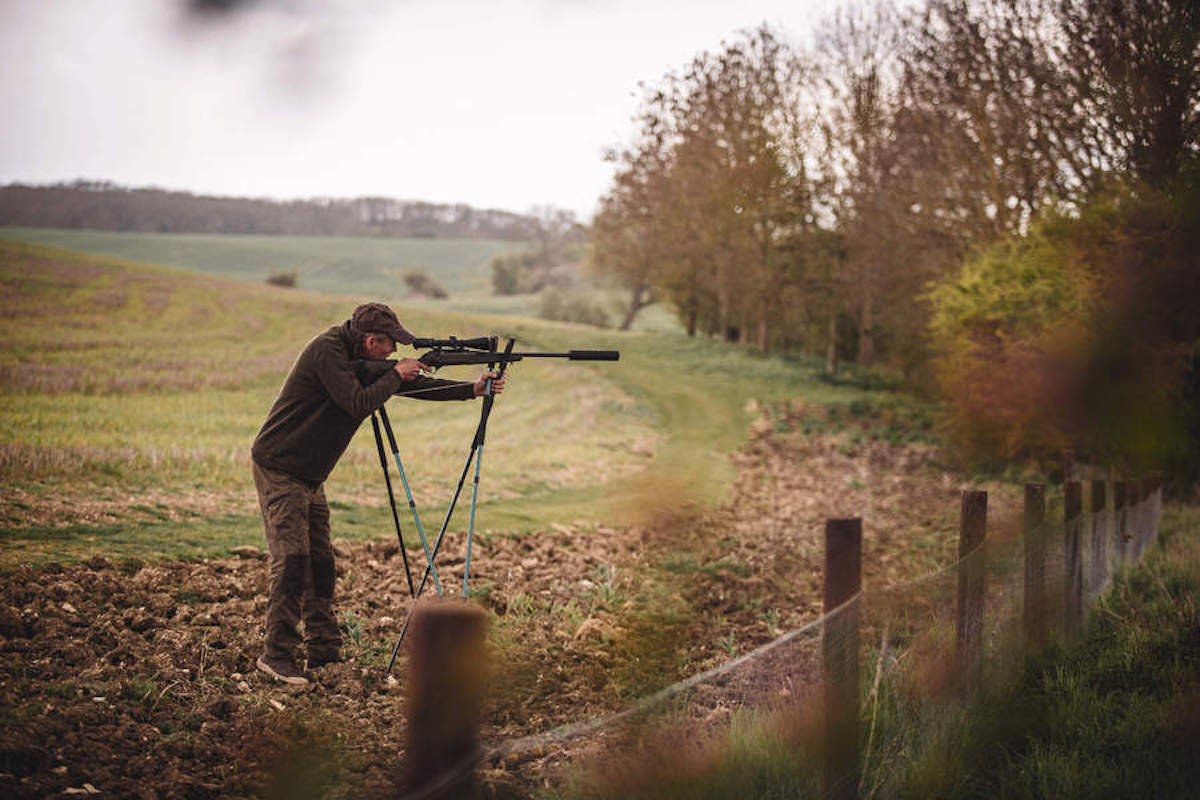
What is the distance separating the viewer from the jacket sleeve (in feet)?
18.5

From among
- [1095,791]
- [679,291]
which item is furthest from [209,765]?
[679,291]

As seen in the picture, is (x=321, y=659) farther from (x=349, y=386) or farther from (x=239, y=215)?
(x=239, y=215)

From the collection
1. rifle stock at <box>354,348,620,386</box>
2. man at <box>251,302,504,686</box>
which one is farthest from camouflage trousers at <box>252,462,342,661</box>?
rifle stock at <box>354,348,620,386</box>

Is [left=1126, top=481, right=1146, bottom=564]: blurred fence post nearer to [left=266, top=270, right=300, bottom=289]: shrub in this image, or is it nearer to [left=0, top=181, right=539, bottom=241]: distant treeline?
[left=0, top=181, right=539, bottom=241]: distant treeline

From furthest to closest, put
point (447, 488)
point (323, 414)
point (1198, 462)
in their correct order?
point (1198, 462), point (447, 488), point (323, 414)

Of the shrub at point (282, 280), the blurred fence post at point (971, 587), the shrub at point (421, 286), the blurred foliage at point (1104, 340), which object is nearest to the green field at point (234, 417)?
the blurred foliage at point (1104, 340)

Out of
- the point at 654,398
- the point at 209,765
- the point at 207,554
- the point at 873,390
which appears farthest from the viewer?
the point at 873,390

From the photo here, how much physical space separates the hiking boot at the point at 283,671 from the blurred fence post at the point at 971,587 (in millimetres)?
4401

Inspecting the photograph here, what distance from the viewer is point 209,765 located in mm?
4730

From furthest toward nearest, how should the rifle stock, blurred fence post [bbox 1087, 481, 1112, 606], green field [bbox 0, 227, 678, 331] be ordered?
green field [bbox 0, 227, 678, 331] → blurred fence post [bbox 1087, 481, 1112, 606] → the rifle stock

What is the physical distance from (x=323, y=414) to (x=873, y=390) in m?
28.5

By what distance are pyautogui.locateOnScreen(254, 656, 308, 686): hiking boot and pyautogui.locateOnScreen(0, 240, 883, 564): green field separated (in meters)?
2.92

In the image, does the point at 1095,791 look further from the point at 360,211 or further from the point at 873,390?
Answer: the point at 360,211

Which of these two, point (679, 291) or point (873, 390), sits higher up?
point (679, 291)
